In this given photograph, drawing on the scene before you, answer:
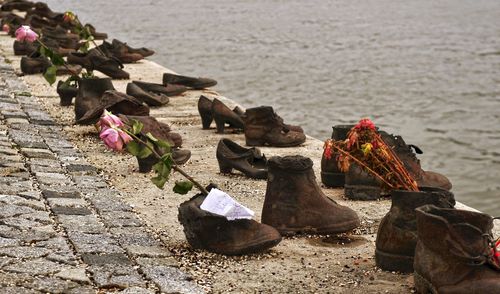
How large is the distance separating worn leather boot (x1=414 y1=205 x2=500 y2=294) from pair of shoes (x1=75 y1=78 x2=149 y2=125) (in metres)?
4.16

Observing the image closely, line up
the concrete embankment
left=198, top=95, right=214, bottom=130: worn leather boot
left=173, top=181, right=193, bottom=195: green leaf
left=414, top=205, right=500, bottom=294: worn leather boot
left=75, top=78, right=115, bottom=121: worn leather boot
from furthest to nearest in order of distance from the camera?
left=198, top=95, right=214, bottom=130: worn leather boot, left=75, top=78, right=115, bottom=121: worn leather boot, left=173, top=181, right=193, bottom=195: green leaf, the concrete embankment, left=414, top=205, right=500, bottom=294: worn leather boot

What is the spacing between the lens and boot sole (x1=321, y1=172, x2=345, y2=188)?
7047mm

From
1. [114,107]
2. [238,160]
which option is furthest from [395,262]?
[114,107]

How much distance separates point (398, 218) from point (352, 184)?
1.49 m

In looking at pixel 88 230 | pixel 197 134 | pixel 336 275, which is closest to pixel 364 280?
pixel 336 275

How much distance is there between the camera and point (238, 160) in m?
7.27

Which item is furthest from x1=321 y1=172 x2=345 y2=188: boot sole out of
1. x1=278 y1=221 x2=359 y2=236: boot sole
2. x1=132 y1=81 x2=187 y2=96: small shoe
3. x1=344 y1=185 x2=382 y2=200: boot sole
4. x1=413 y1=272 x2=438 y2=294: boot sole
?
x1=132 y1=81 x2=187 y2=96: small shoe

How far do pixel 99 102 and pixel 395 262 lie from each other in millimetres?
4060

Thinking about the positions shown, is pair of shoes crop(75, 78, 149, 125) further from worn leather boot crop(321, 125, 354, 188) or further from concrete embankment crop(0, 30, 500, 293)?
worn leather boot crop(321, 125, 354, 188)

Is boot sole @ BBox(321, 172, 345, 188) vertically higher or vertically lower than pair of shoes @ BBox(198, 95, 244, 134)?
higher

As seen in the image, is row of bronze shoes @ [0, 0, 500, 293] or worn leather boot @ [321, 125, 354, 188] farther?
worn leather boot @ [321, 125, 354, 188]

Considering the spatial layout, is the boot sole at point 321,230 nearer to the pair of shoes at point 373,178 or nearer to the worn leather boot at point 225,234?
the worn leather boot at point 225,234

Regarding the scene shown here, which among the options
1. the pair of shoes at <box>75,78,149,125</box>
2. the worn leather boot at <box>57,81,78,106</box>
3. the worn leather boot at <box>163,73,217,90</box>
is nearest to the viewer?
the pair of shoes at <box>75,78,149,125</box>

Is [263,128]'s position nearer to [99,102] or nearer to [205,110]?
[205,110]
